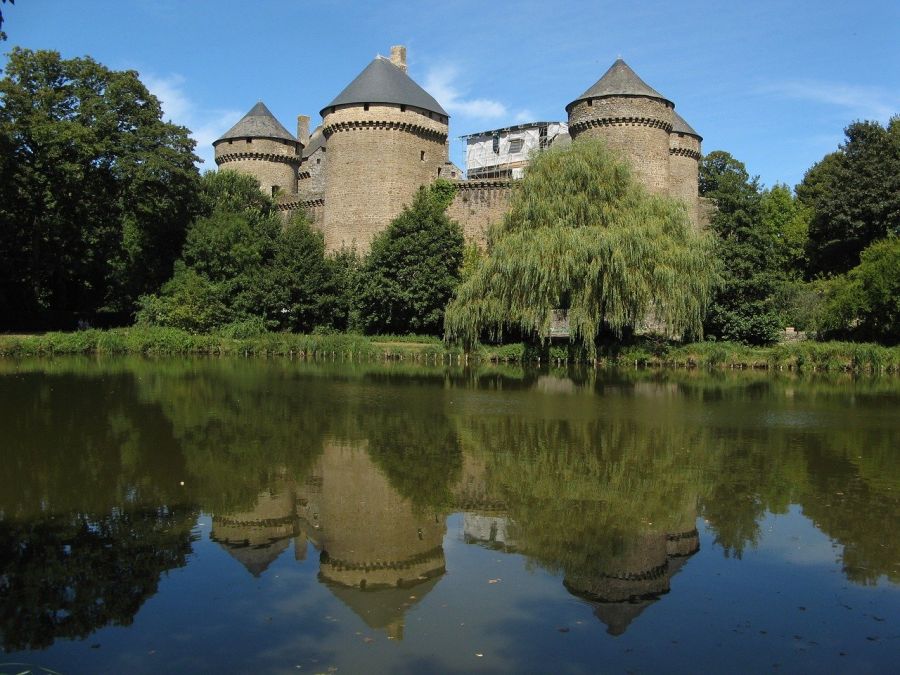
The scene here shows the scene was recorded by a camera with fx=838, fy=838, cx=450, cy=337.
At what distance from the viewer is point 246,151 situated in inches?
1375

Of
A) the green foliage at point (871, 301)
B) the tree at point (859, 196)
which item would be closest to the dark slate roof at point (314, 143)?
the tree at point (859, 196)

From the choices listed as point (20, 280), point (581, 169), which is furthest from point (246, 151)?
point (581, 169)

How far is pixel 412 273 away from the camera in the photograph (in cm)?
2617

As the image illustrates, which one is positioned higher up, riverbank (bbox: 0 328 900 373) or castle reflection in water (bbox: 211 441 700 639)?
riverbank (bbox: 0 328 900 373)

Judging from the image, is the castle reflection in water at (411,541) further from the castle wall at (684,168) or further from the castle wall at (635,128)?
the castle wall at (684,168)

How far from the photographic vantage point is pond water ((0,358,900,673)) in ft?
14.5

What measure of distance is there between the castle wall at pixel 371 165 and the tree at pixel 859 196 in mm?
15014

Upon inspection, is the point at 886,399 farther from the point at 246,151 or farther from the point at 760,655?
the point at 246,151

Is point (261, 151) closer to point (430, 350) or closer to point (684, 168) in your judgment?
point (430, 350)

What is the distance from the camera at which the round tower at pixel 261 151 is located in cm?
3494

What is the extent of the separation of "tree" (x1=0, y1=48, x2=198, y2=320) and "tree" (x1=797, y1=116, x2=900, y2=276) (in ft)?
75.1

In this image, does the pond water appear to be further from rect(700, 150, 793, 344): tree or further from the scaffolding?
the scaffolding

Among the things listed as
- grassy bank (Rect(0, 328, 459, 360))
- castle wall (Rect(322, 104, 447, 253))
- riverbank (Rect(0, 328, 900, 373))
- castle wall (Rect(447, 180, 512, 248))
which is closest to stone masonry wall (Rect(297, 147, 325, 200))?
castle wall (Rect(322, 104, 447, 253))

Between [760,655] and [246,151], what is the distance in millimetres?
33550
